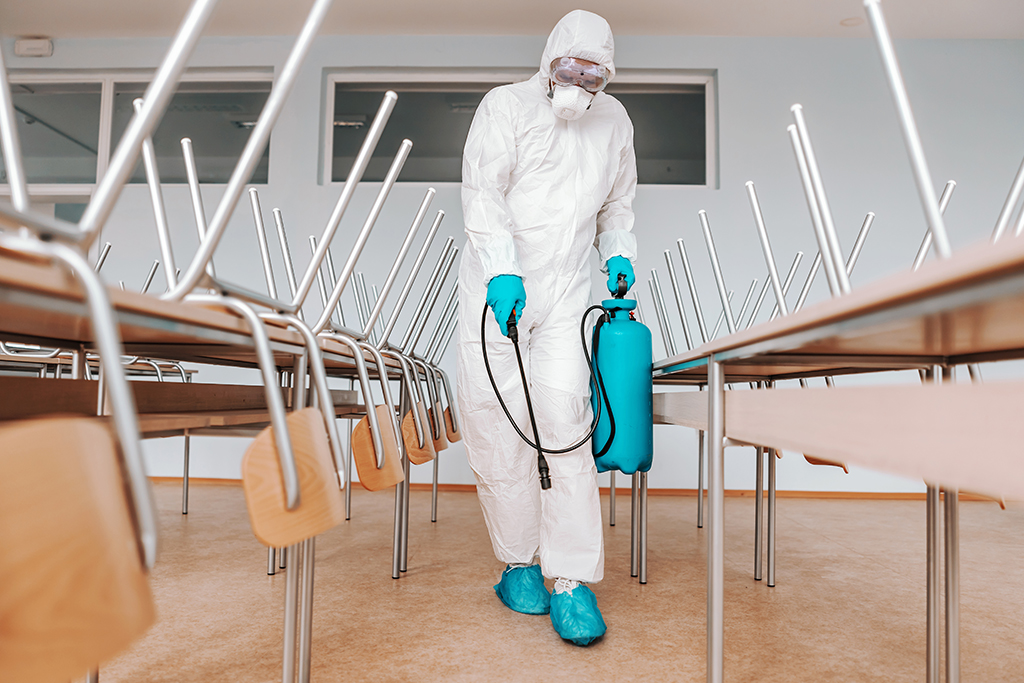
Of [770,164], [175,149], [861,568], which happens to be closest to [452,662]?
[861,568]

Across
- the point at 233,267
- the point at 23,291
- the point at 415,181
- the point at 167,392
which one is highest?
the point at 415,181

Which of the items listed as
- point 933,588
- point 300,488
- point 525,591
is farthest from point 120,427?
point 525,591

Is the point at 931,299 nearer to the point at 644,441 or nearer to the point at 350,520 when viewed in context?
the point at 644,441

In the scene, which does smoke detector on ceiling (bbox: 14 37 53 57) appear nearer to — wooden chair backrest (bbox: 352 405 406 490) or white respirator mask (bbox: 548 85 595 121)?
white respirator mask (bbox: 548 85 595 121)

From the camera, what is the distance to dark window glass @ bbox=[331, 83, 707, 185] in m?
3.98

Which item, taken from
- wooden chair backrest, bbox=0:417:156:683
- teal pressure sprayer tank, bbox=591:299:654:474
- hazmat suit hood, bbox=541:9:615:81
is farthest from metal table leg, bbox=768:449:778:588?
wooden chair backrest, bbox=0:417:156:683

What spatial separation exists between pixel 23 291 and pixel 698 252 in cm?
376

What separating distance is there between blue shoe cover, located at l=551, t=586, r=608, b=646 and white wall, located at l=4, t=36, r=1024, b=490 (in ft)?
7.79

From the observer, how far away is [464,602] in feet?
5.35

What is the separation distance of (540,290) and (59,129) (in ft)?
13.6

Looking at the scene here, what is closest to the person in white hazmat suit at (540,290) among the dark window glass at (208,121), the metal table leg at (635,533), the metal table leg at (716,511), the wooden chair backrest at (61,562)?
the metal table leg at (635,533)

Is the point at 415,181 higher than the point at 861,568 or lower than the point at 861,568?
higher

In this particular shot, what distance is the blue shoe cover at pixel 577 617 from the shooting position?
1.35 m

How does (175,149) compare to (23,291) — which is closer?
(23,291)
